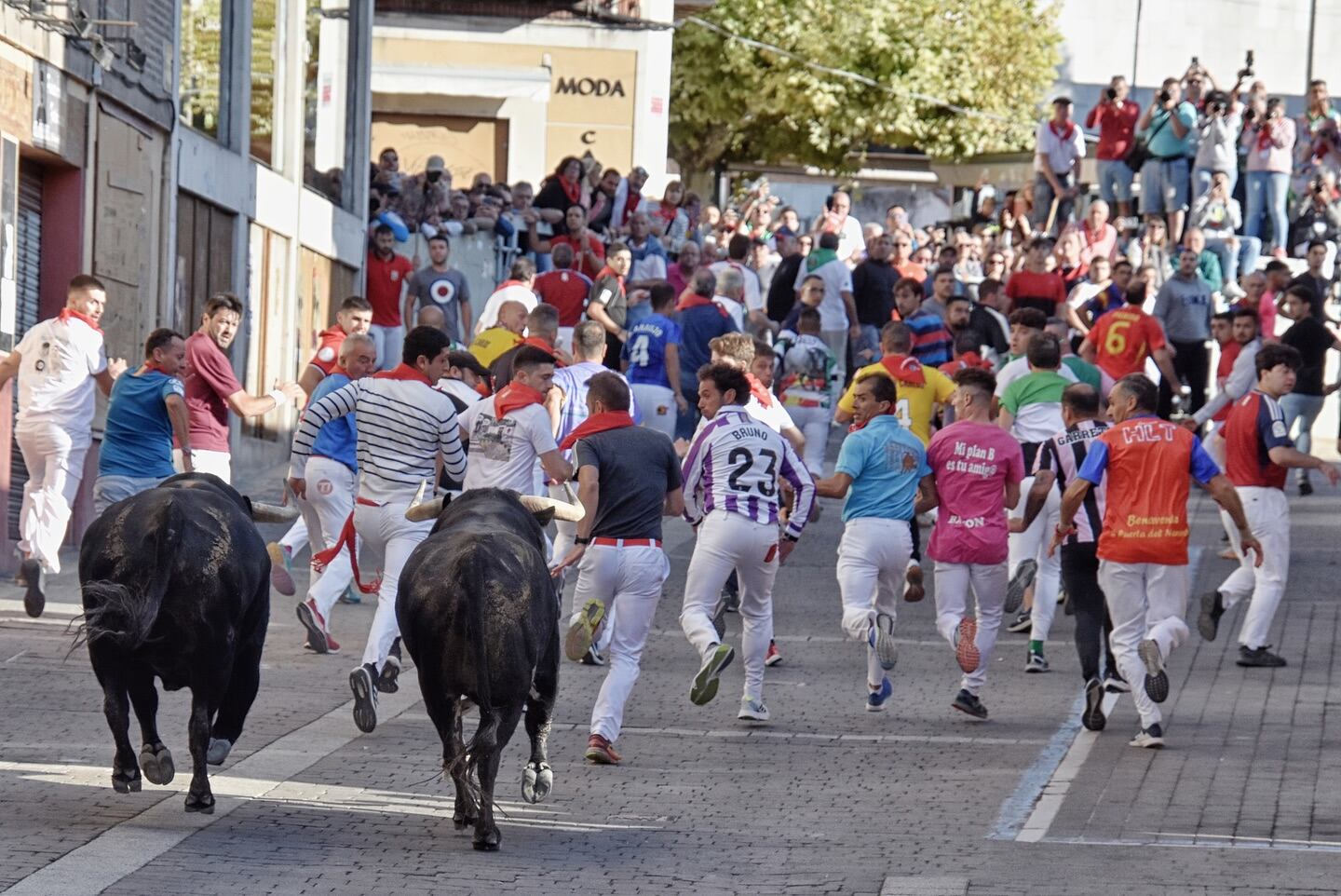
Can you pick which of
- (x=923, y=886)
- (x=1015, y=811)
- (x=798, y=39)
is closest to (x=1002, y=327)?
(x=1015, y=811)

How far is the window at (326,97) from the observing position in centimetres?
2467

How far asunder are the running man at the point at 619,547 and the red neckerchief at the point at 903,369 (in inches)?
196

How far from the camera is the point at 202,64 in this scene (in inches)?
818

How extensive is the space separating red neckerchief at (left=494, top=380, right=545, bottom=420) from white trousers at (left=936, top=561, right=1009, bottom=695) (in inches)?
95.1

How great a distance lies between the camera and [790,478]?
469 inches

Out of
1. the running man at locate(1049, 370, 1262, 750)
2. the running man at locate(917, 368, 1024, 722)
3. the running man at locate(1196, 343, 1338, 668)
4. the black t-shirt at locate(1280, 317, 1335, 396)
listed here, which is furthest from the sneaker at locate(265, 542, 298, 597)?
the black t-shirt at locate(1280, 317, 1335, 396)

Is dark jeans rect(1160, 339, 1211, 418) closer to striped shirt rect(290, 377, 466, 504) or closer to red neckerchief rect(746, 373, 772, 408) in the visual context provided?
red neckerchief rect(746, 373, 772, 408)

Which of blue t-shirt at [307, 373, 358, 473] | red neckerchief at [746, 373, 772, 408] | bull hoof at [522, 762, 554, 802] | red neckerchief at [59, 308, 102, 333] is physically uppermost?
red neckerchief at [59, 308, 102, 333]

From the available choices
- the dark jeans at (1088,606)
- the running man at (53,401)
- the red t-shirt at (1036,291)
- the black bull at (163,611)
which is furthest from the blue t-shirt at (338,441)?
the red t-shirt at (1036,291)

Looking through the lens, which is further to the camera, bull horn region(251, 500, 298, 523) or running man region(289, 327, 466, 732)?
running man region(289, 327, 466, 732)

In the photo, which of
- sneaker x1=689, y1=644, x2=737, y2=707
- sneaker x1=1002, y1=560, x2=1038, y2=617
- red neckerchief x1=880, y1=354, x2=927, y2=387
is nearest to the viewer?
sneaker x1=689, y1=644, x2=737, y2=707

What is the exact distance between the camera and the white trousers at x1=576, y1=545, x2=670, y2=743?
1076 centimetres

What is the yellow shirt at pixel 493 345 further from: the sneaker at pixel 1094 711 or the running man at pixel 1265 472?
the sneaker at pixel 1094 711

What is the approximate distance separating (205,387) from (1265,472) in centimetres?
634
